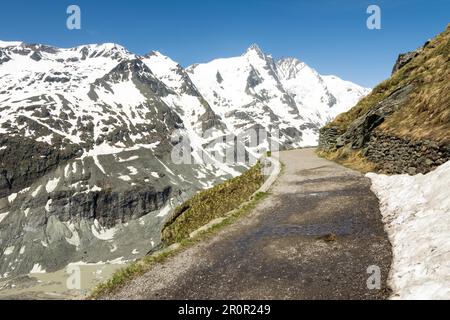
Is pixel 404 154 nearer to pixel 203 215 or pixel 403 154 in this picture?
pixel 403 154

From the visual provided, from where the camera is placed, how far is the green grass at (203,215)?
48.5 feet

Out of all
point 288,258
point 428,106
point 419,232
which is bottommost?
point 288,258

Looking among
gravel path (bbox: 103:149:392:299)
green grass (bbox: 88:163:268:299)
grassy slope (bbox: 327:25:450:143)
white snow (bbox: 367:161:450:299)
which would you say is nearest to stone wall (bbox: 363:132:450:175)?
grassy slope (bbox: 327:25:450:143)

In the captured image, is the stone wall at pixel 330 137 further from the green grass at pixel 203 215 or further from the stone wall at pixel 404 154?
the stone wall at pixel 404 154

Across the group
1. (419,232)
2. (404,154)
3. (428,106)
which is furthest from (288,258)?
(428,106)

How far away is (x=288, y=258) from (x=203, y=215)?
13.5 m

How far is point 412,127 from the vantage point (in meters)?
23.8

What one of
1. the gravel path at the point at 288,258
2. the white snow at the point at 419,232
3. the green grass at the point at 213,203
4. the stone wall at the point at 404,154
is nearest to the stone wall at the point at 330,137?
the stone wall at the point at 404,154

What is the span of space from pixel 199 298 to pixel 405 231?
8.32m

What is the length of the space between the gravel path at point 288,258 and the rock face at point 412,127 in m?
3.39

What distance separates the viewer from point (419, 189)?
683 inches
